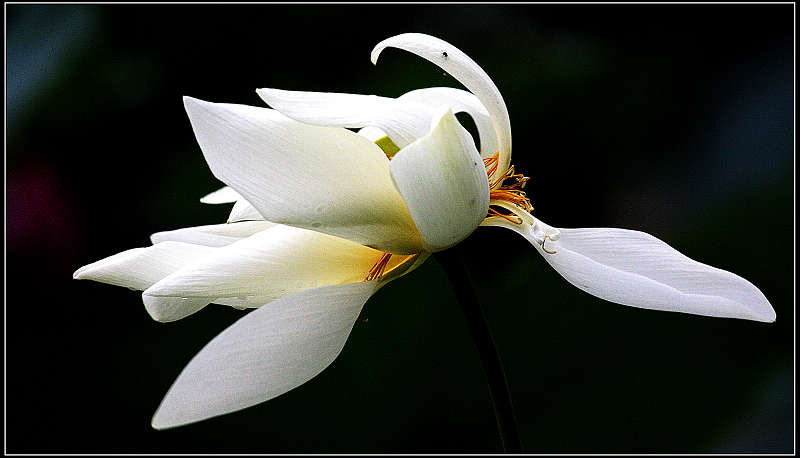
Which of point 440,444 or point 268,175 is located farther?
point 440,444

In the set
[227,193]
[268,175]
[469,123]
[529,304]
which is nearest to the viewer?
[268,175]

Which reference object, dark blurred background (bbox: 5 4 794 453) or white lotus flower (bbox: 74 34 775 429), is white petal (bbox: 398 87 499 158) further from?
dark blurred background (bbox: 5 4 794 453)

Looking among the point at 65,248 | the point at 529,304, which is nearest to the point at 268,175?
the point at 529,304

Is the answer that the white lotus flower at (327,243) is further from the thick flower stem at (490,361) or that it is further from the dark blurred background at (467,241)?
the dark blurred background at (467,241)

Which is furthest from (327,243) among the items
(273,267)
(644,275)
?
(644,275)

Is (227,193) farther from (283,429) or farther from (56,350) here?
(56,350)

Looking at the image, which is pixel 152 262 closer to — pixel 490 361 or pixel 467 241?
pixel 490 361
